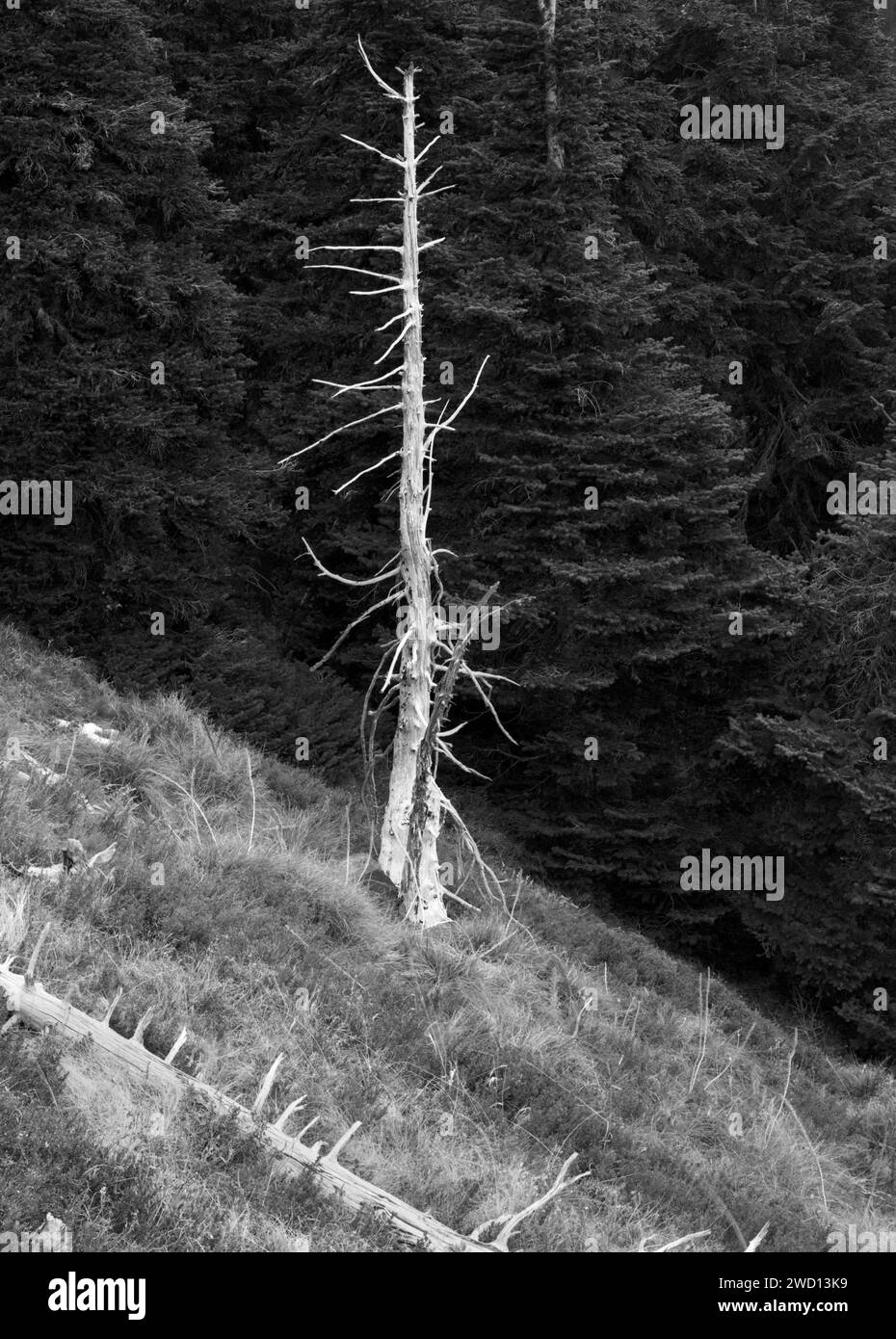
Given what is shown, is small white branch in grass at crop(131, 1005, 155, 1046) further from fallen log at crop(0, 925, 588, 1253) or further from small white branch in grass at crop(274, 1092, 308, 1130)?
small white branch in grass at crop(274, 1092, 308, 1130)

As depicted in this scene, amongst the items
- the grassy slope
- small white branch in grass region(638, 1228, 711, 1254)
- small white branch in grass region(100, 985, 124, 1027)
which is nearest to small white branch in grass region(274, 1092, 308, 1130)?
the grassy slope

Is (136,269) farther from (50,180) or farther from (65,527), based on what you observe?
(65,527)

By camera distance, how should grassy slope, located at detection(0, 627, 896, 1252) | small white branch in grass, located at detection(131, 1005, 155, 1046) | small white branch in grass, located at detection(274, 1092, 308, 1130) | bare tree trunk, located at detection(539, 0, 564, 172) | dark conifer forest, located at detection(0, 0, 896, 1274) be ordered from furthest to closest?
bare tree trunk, located at detection(539, 0, 564, 172)
dark conifer forest, located at detection(0, 0, 896, 1274)
small white branch in grass, located at detection(131, 1005, 155, 1046)
small white branch in grass, located at detection(274, 1092, 308, 1130)
grassy slope, located at detection(0, 627, 896, 1252)

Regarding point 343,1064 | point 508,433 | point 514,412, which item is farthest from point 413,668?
point 514,412

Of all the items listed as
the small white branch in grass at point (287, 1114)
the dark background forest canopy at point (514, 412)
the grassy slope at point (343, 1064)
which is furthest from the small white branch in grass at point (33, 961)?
the dark background forest canopy at point (514, 412)

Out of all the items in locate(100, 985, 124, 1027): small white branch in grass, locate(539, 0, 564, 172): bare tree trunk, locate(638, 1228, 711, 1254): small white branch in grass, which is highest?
locate(539, 0, 564, 172): bare tree trunk

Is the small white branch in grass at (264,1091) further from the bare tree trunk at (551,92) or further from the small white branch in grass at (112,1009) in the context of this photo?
the bare tree trunk at (551,92)
